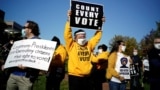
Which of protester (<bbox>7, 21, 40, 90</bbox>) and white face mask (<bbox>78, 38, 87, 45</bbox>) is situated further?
white face mask (<bbox>78, 38, 87, 45</bbox>)

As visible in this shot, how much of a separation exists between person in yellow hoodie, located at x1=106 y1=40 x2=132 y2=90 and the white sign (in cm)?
200

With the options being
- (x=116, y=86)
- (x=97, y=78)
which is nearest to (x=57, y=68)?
(x=116, y=86)

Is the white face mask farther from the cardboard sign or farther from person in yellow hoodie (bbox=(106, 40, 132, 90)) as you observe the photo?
person in yellow hoodie (bbox=(106, 40, 132, 90))

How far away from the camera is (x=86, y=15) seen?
7.46 metres

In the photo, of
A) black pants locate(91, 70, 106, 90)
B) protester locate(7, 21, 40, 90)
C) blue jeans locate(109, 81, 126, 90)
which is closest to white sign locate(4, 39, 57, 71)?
protester locate(7, 21, 40, 90)

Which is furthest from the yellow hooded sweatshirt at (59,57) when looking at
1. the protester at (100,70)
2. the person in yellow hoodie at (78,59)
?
the protester at (100,70)

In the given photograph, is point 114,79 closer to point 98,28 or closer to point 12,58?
point 98,28

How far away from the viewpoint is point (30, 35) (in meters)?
6.03

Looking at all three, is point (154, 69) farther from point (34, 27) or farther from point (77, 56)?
point (34, 27)

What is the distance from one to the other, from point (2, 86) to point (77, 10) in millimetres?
4188

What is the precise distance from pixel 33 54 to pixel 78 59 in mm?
1195

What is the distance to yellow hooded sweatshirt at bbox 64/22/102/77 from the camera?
6734 millimetres

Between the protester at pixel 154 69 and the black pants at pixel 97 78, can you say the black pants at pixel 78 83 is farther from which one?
the black pants at pixel 97 78

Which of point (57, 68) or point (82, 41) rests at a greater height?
point (82, 41)
